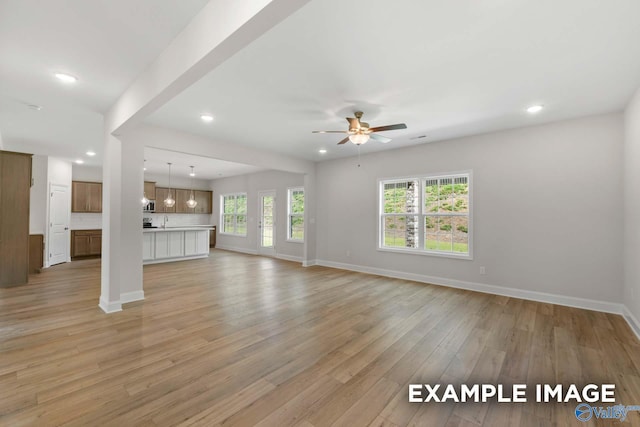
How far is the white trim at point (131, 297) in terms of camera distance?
3896 millimetres

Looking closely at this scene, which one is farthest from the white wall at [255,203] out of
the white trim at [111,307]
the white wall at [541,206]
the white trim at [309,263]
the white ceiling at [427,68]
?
the white trim at [111,307]

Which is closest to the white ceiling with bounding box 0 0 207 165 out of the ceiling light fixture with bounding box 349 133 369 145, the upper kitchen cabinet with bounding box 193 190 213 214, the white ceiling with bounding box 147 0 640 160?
the white ceiling with bounding box 147 0 640 160

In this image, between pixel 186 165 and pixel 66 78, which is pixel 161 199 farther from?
pixel 66 78

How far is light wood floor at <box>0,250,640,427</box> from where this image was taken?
1.82 m

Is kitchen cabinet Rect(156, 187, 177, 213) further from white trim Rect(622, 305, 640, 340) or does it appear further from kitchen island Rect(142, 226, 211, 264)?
white trim Rect(622, 305, 640, 340)

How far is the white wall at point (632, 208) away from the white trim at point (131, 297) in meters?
6.30

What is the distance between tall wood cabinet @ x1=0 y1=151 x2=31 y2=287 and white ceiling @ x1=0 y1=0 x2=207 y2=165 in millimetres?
1411

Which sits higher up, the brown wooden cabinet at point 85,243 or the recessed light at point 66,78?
the recessed light at point 66,78

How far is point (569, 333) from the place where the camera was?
3.05 metres

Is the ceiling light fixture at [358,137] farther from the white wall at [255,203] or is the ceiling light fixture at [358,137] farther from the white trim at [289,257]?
the white trim at [289,257]

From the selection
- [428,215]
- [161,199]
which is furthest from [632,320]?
[161,199]

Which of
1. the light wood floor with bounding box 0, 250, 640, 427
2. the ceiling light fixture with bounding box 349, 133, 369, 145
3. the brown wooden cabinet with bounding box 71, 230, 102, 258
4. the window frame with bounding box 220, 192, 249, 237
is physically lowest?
the light wood floor with bounding box 0, 250, 640, 427

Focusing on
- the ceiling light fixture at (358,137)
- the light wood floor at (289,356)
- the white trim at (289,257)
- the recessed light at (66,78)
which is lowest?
the light wood floor at (289,356)

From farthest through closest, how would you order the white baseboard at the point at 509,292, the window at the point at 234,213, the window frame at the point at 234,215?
the window at the point at 234,213 → the window frame at the point at 234,215 → the white baseboard at the point at 509,292
